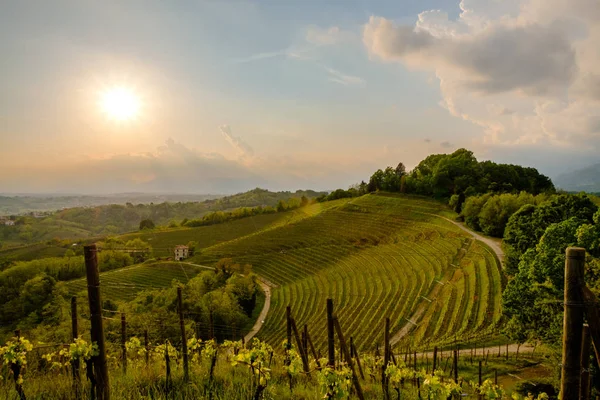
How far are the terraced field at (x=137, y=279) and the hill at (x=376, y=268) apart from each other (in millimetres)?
4596

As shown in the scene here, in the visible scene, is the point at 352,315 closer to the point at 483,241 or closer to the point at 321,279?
the point at 321,279

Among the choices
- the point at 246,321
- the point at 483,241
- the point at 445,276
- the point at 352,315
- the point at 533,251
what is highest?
the point at 533,251

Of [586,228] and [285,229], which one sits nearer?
[586,228]

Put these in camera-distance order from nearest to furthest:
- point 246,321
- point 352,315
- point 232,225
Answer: point 352,315, point 246,321, point 232,225

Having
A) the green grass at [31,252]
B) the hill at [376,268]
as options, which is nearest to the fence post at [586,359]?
the hill at [376,268]

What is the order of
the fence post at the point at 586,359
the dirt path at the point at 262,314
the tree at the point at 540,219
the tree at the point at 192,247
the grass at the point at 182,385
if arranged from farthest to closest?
the tree at the point at 192,247 → the dirt path at the point at 262,314 → the tree at the point at 540,219 → the grass at the point at 182,385 → the fence post at the point at 586,359

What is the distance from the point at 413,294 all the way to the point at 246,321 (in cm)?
1894

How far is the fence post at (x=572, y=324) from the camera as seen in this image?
10.5 ft

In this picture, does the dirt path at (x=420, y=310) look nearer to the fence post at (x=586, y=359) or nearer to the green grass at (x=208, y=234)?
the fence post at (x=586, y=359)

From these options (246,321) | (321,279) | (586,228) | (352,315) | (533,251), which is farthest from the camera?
(321,279)


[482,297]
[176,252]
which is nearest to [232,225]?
[176,252]

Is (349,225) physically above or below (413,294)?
above

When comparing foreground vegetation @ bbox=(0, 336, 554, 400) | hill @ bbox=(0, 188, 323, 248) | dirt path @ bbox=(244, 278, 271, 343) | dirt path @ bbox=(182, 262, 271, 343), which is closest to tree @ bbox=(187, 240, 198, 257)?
dirt path @ bbox=(182, 262, 271, 343)

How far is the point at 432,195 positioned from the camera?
6694cm
